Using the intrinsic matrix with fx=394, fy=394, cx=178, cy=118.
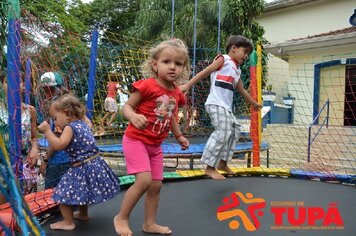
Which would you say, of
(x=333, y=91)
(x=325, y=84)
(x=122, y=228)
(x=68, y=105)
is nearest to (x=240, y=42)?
(x=68, y=105)

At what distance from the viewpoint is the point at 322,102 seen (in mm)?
8406

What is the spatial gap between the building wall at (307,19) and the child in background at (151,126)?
10.8 metres

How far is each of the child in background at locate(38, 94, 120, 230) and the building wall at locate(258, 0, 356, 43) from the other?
10.9m

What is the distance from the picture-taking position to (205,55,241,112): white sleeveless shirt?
2857mm

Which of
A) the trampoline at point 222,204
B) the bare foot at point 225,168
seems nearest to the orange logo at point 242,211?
the trampoline at point 222,204

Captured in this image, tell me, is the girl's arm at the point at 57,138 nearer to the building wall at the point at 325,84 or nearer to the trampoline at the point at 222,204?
the trampoline at the point at 222,204

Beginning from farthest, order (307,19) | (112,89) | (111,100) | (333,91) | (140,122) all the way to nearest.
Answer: (307,19) → (333,91) → (111,100) → (112,89) → (140,122)

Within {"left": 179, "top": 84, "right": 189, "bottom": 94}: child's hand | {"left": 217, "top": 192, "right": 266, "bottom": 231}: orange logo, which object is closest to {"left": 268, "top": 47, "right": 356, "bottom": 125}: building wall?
{"left": 179, "top": 84, "right": 189, "bottom": 94}: child's hand

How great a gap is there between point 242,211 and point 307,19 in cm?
1149

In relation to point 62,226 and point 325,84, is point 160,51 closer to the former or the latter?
point 62,226

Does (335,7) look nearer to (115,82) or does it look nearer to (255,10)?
(255,10)

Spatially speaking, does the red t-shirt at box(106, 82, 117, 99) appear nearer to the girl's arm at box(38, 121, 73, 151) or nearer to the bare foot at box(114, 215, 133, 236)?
the girl's arm at box(38, 121, 73, 151)

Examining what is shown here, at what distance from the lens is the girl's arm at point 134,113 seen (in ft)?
5.41

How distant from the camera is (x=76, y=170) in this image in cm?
187
